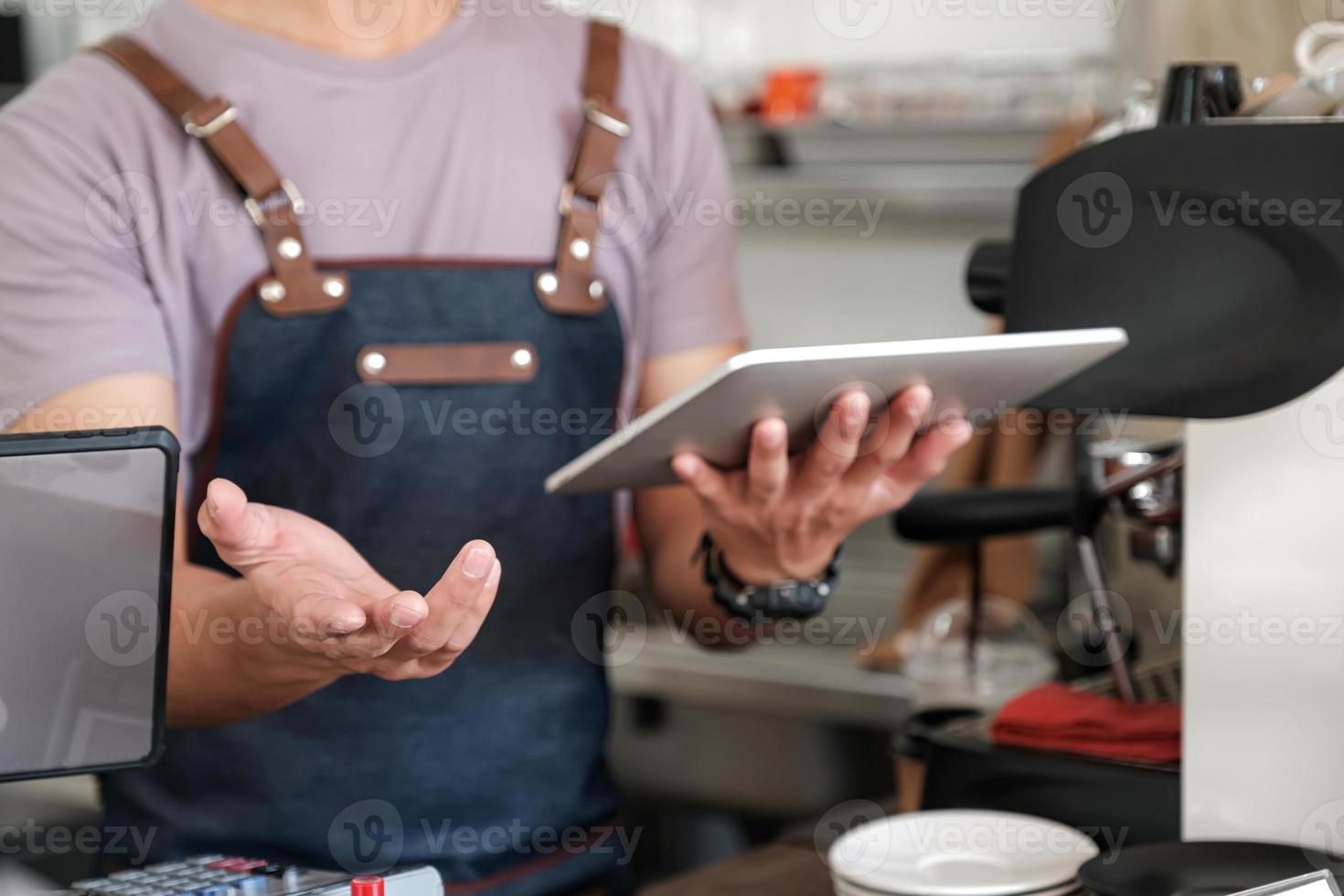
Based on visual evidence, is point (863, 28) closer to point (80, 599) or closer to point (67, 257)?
point (67, 257)

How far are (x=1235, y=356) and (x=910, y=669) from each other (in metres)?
0.56

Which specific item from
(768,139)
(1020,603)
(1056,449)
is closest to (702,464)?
(1020,603)

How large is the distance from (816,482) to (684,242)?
37cm

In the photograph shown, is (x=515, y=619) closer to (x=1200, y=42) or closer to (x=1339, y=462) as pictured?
(x=1339, y=462)

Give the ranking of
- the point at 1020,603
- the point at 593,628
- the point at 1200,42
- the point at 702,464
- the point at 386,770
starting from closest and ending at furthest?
the point at 702,464, the point at 386,770, the point at 593,628, the point at 1200,42, the point at 1020,603

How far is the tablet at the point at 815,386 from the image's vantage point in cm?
73

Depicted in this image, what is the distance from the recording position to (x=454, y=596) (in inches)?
26.0

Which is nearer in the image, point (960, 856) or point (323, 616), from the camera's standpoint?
point (323, 616)

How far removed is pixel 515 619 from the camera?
3.75 ft
